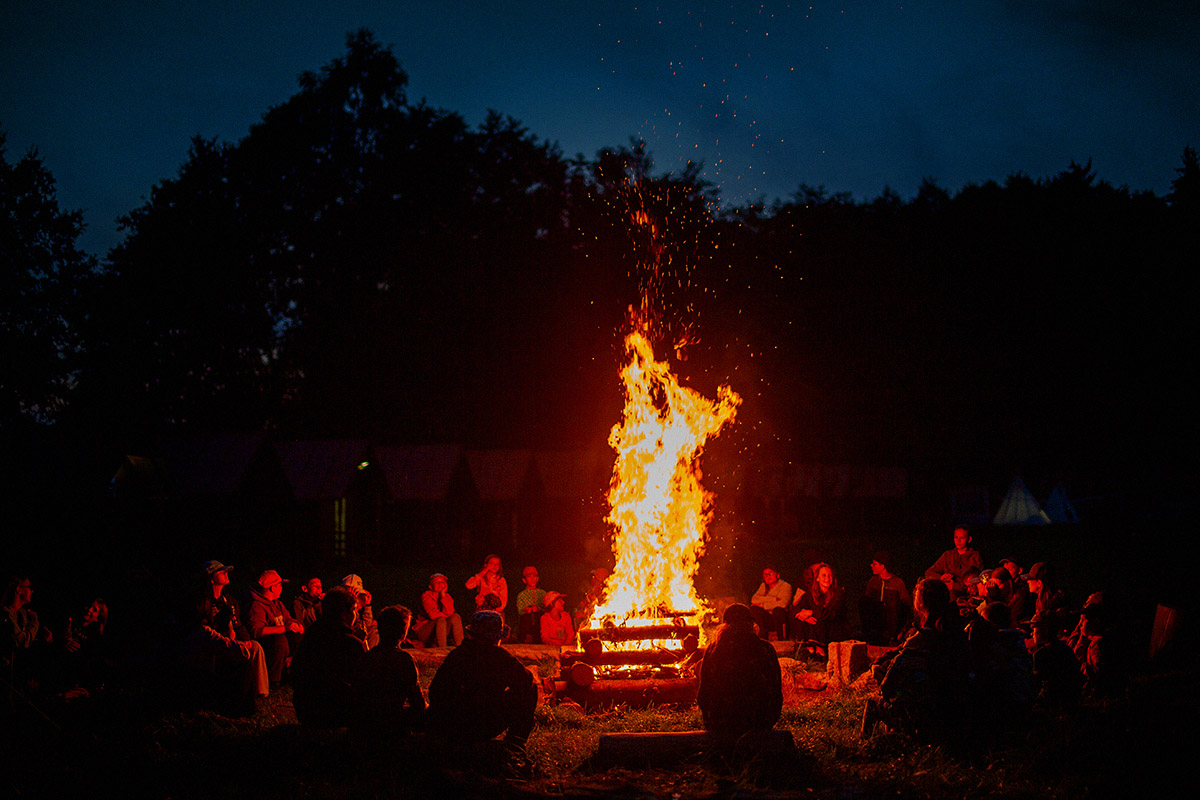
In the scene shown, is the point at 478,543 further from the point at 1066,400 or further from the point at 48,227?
the point at 1066,400

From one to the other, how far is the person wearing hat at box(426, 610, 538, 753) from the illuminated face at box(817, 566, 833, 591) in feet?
21.9

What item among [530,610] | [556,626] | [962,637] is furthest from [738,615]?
[530,610]

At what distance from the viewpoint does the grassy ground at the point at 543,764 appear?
19.6ft

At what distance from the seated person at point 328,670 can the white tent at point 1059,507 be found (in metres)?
38.2

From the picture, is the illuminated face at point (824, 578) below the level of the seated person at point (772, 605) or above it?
above

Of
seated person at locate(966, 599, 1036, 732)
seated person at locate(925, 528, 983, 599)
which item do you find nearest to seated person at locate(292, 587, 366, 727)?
seated person at locate(966, 599, 1036, 732)

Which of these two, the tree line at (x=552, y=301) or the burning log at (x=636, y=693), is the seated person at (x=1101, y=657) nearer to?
the burning log at (x=636, y=693)

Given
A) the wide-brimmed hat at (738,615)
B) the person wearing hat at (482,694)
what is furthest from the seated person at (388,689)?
the wide-brimmed hat at (738,615)

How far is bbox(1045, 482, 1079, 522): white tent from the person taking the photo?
128ft

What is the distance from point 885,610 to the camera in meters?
12.5

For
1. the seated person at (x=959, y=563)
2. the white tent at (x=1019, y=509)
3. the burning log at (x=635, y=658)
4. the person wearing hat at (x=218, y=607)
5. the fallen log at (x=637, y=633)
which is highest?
the white tent at (x=1019, y=509)

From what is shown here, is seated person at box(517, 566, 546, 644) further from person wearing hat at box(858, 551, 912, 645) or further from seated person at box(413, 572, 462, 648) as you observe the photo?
Answer: person wearing hat at box(858, 551, 912, 645)

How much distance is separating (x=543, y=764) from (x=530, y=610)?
6.64 m

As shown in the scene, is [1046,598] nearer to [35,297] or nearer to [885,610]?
[885,610]
